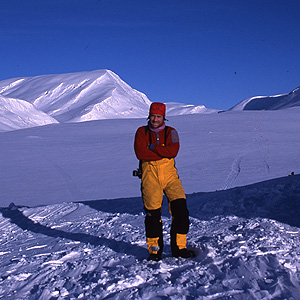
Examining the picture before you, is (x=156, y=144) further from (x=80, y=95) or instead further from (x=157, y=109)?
(x=80, y=95)

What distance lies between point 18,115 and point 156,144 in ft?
190

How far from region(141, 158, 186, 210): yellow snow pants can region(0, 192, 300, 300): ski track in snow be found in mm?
554

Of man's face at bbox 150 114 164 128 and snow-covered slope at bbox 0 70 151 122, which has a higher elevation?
snow-covered slope at bbox 0 70 151 122

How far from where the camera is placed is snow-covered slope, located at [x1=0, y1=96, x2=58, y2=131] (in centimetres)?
4997

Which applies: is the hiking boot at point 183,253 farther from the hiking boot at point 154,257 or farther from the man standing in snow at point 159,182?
the hiking boot at point 154,257

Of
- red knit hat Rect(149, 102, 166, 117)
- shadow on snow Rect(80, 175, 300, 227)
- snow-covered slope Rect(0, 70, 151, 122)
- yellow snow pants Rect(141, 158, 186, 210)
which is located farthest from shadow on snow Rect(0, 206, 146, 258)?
snow-covered slope Rect(0, 70, 151, 122)

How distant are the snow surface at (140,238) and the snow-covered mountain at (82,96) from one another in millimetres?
69186

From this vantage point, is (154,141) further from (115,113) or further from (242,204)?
(115,113)

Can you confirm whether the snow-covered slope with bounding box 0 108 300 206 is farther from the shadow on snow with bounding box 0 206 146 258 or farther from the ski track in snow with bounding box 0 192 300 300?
the ski track in snow with bounding box 0 192 300 300

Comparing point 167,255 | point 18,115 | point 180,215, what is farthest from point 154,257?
point 18,115

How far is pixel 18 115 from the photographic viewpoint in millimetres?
56656

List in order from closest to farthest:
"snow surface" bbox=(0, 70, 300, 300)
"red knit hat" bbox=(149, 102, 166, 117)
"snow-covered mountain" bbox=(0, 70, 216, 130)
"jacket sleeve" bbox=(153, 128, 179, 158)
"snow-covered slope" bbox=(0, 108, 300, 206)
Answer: "snow surface" bbox=(0, 70, 300, 300)
"jacket sleeve" bbox=(153, 128, 179, 158)
"red knit hat" bbox=(149, 102, 166, 117)
"snow-covered slope" bbox=(0, 108, 300, 206)
"snow-covered mountain" bbox=(0, 70, 216, 130)

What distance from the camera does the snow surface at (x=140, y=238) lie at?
2693mm

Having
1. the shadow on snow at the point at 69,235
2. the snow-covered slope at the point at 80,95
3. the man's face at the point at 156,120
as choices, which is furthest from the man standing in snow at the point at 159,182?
the snow-covered slope at the point at 80,95
